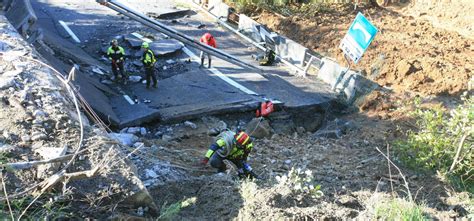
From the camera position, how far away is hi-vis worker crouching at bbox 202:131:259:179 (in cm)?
724

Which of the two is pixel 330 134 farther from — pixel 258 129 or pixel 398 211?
pixel 398 211

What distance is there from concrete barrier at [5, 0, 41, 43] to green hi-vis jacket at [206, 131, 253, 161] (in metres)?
5.98

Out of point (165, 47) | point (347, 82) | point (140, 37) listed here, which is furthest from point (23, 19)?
point (347, 82)

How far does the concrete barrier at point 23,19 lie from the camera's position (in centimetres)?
1080

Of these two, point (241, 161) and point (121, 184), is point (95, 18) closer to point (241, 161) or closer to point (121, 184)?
point (241, 161)

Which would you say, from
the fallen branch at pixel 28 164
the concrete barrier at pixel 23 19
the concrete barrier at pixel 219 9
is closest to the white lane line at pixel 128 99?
the concrete barrier at pixel 23 19

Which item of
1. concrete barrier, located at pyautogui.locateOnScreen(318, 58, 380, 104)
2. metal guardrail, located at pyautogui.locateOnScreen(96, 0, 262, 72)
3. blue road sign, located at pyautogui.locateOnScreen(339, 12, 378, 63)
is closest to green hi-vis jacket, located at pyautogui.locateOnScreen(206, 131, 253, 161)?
metal guardrail, located at pyautogui.locateOnScreen(96, 0, 262, 72)

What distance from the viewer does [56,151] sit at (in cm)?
532

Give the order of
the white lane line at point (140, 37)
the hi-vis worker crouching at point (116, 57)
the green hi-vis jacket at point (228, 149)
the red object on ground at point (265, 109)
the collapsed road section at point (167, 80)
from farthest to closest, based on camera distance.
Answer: the white lane line at point (140, 37) → the hi-vis worker crouching at point (116, 57) → the red object on ground at point (265, 109) → the collapsed road section at point (167, 80) → the green hi-vis jacket at point (228, 149)

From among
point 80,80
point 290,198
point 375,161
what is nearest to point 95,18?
point 80,80

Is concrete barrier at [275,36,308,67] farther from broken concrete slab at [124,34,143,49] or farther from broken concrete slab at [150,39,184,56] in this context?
broken concrete slab at [124,34,143,49]

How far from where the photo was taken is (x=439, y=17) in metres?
14.7

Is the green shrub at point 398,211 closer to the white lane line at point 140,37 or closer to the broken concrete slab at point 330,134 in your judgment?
the broken concrete slab at point 330,134

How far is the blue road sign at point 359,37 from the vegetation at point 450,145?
159 inches
